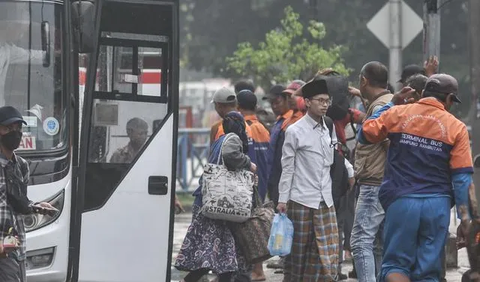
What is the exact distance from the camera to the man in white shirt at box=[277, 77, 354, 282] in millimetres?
10039

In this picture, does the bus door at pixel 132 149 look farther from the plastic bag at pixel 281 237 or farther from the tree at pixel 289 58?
the tree at pixel 289 58

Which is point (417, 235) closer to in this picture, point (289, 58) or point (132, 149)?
point (132, 149)

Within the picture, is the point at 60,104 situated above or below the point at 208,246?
above

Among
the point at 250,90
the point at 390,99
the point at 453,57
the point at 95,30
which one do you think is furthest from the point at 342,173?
the point at 453,57

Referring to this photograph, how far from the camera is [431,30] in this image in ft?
43.5

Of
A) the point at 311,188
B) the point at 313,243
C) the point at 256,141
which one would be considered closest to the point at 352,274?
the point at 256,141

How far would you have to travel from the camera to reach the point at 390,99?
1015 centimetres

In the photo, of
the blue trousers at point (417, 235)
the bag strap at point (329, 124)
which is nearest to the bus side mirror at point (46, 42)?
the bag strap at point (329, 124)

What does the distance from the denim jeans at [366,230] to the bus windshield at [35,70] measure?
234 cm

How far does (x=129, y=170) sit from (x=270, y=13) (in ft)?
107

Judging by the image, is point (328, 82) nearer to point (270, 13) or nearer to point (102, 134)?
point (102, 134)

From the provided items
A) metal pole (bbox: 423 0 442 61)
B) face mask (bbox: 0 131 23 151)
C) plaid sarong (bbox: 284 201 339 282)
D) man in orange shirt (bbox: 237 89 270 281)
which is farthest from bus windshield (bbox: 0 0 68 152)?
metal pole (bbox: 423 0 442 61)

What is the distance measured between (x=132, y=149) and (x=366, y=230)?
6.54 feet

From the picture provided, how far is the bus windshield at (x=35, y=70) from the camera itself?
9.66m
